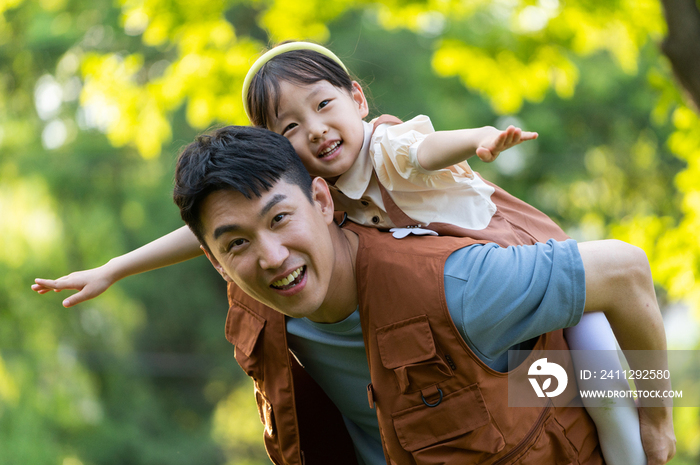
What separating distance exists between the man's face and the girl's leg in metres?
0.72

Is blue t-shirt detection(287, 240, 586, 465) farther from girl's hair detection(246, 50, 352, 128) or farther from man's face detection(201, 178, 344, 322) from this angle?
girl's hair detection(246, 50, 352, 128)

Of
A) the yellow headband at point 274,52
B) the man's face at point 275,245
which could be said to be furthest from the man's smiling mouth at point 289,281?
the yellow headband at point 274,52

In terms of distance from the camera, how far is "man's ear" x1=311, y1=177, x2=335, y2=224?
194 cm

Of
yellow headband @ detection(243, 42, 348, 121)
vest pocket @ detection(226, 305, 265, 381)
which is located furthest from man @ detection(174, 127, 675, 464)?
yellow headband @ detection(243, 42, 348, 121)

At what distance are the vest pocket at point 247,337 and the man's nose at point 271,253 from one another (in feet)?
1.15

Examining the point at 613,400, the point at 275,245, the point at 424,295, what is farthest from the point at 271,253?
the point at 613,400

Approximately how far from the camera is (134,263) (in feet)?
7.29

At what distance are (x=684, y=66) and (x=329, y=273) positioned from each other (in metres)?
2.38

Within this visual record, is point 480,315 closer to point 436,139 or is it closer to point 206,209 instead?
point 436,139

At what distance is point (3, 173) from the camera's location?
28.7ft

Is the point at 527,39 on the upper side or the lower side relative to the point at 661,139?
upper

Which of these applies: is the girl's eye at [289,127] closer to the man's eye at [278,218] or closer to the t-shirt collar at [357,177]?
the t-shirt collar at [357,177]

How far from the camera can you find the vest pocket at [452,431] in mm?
1733

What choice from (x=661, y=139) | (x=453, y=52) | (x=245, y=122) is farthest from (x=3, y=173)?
(x=661, y=139)
